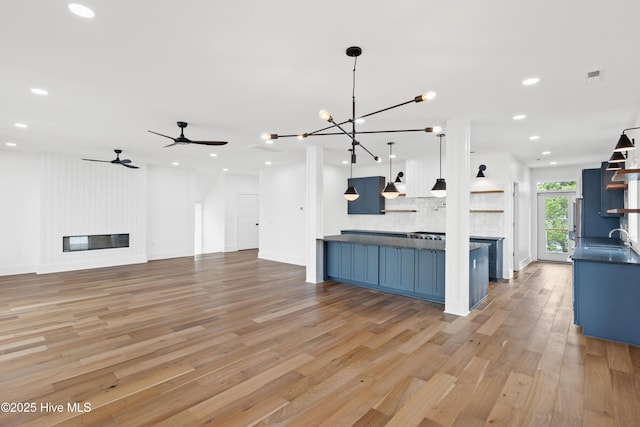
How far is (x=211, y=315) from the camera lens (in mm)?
4441

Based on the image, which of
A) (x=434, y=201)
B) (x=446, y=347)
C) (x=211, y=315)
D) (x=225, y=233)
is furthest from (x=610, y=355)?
(x=225, y=233)

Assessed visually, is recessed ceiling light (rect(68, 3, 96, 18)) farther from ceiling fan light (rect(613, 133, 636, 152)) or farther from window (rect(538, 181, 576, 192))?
window (rect(538, 181, 576, 192))

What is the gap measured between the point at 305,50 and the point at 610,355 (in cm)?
422

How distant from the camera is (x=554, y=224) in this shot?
9000 mm

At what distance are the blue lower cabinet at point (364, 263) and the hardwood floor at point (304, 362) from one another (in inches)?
21.1

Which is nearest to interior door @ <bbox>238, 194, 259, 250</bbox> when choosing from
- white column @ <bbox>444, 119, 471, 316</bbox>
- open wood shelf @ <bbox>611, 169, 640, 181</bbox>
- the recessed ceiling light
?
white column @ <bbox>444, 119, 471, 316</bbox>

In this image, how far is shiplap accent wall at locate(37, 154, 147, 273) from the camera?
7512mm

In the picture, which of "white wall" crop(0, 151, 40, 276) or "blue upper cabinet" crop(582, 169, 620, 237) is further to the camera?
"white wall" crop(0, 151, 40, 276)

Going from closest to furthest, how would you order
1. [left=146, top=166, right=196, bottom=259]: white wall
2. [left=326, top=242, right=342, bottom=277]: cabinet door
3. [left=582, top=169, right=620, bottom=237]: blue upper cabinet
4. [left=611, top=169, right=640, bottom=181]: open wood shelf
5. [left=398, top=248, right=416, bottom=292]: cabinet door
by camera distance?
[left=611, top=169, right=640, bottom=181]: open wood shelf, [left=398, top=248, right=416, bottom=292]: cabinet door, [left=326, top=242, right=342, bottom=277]: cabinet door, [left=582, top=169, right=620, bottom=237]: blue upper cabinet, [left=146, top=166, right=196, bottom=259]: white wall

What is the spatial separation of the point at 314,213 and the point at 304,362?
3.70 m

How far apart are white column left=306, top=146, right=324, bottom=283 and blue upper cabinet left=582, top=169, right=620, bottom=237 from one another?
18.9 feet

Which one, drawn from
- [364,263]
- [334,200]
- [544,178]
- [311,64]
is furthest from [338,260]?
[544,178]

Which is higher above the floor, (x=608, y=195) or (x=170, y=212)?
(x=608, y=195)

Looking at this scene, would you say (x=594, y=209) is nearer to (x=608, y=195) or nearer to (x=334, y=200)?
(x=608, y=195)
